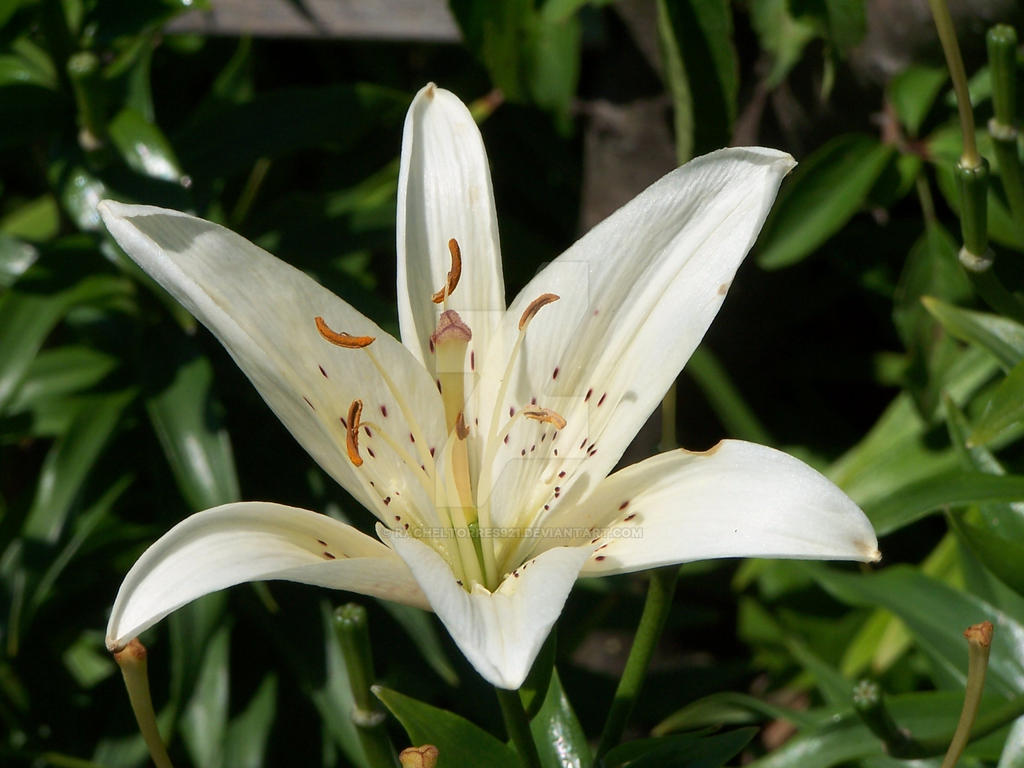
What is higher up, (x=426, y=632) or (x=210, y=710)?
(x=426, y=632)

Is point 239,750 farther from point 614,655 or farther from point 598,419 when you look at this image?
point 598,419

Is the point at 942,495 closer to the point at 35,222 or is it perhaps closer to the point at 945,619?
the point at 945,619

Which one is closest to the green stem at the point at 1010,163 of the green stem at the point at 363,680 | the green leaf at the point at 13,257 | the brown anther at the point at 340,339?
the brown anther at the point at 340,339

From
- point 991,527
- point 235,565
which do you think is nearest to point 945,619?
point 991,527

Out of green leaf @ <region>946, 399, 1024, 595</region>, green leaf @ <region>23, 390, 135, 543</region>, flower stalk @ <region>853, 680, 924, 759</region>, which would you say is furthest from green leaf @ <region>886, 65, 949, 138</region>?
green leaf @ <region>23, 390, 135, 543</region>

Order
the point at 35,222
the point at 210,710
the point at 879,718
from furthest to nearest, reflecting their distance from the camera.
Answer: the point at 35,222, the point at 210,710, the point at 879,718

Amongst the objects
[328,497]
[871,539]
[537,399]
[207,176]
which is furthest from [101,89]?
[871,539]
